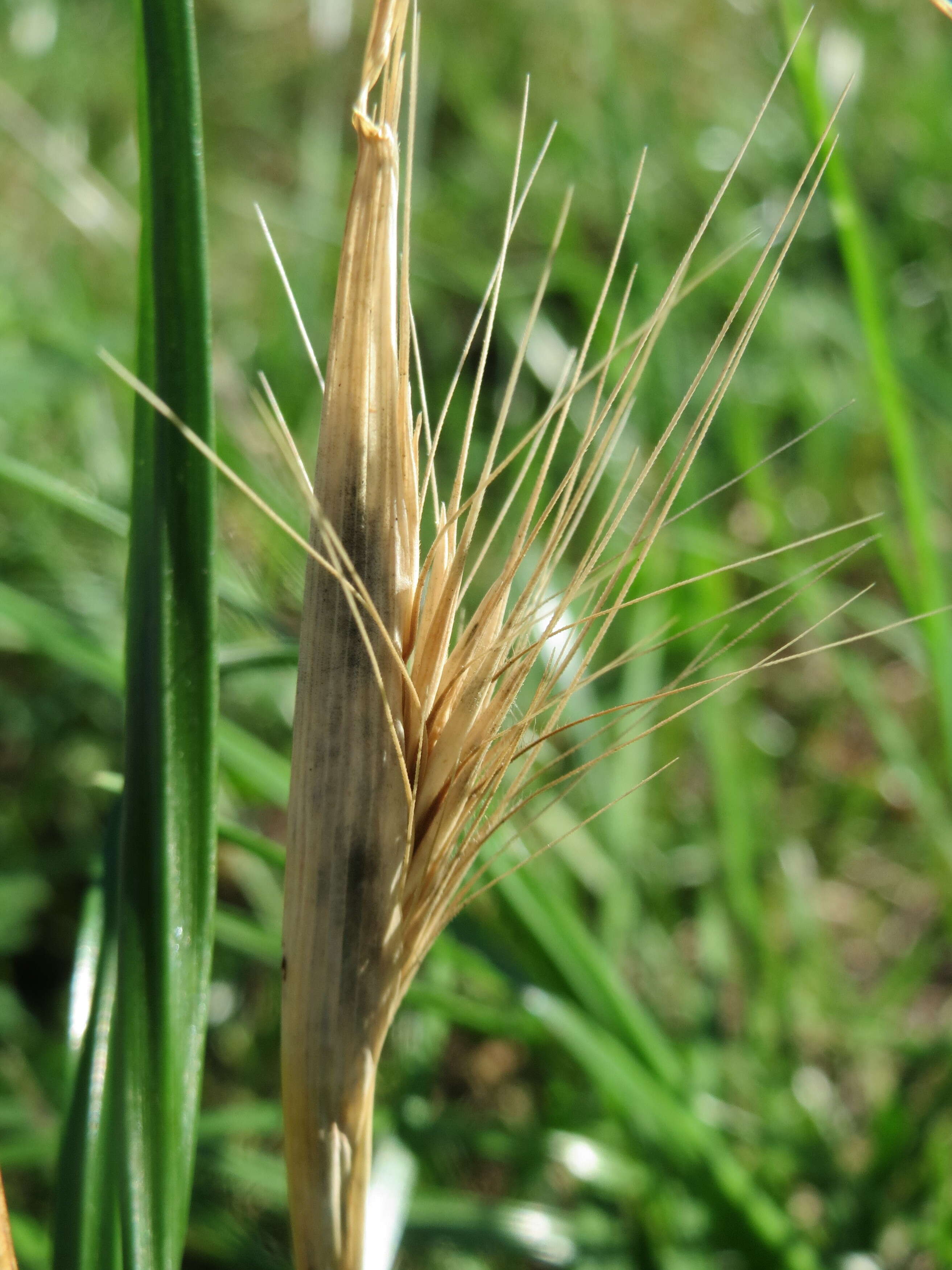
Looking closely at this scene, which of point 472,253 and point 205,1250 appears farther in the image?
point 472,253

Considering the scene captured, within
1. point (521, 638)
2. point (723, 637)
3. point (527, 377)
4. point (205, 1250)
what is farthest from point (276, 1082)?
point (527, 377)

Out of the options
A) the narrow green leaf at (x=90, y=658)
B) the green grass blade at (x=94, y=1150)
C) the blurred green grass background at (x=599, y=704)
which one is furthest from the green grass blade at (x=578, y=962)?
the green grass blade at (x=94, y=1150)

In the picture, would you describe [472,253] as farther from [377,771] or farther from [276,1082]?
[377,771]

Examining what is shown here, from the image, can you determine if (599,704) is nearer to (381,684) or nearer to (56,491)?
(56,491)

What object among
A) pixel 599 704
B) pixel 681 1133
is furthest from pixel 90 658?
pixel 599 704

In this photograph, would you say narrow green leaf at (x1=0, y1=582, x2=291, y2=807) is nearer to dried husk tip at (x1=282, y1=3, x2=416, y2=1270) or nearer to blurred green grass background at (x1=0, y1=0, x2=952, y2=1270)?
blurred green grass background at (x1=0, y1=0, x2=952, y2=1270)

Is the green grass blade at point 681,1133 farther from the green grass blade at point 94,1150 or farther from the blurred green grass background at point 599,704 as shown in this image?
the green grass blade at point 94,1150

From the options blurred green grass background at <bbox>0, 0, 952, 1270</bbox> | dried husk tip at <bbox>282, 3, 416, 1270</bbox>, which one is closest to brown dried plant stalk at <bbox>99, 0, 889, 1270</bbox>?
dried husk tip at <bbox>282, 3, 416, 1270</bbox>
